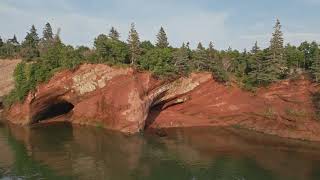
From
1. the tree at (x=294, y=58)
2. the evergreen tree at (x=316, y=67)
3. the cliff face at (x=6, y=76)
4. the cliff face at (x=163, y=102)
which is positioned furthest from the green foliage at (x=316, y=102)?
the cliff face at (x=6, y=76)

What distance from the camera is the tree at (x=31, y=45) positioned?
74.2 meters

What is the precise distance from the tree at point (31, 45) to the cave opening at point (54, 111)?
10.3 m

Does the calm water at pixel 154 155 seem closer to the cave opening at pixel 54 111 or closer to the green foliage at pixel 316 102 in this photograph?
the cave opening at pixel 54 111

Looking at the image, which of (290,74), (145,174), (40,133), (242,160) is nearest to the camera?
(145,174)

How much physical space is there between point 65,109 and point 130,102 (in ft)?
60.0

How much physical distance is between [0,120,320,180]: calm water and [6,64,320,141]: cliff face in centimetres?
316

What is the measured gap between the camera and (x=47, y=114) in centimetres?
6938

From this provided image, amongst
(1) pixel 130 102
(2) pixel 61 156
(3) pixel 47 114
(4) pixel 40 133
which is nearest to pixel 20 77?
(3) pixel 47 114

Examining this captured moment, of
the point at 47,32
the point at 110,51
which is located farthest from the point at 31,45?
the point at 110,51

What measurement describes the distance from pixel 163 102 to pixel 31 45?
37.6 metres

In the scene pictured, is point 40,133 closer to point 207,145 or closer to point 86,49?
point 86,49

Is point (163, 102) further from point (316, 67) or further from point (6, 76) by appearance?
point (6, 76)

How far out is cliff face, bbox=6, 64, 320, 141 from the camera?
5925 cm

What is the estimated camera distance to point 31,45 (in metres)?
87.3
